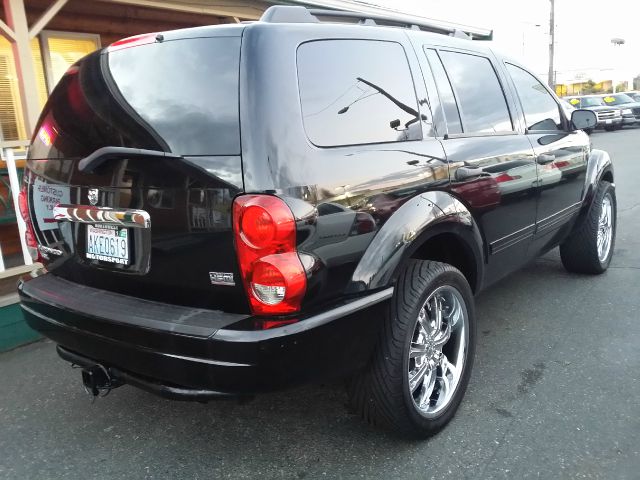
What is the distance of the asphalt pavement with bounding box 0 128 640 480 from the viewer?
2.51 meters

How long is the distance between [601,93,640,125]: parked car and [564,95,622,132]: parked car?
388mm

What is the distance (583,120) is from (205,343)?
3618 mm

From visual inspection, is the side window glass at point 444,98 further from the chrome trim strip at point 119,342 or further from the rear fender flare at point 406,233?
the chrome trim strip at point 119,342

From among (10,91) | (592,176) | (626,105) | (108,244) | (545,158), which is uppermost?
(10,91)

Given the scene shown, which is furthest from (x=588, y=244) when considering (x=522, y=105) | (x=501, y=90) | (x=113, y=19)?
(x=113, y=19)

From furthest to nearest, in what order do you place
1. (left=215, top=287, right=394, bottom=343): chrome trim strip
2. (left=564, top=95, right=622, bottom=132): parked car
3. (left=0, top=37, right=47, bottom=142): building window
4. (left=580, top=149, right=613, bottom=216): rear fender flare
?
(left=564, top=95, right=622, bottom=132): parked car → (left=0, top=37, right=47, bottom=142): building window → (left=580, top=149, right=613, bottom=216): rear fender flare → (left=215, top=287, right=394, bottom=343): chrome trim strip

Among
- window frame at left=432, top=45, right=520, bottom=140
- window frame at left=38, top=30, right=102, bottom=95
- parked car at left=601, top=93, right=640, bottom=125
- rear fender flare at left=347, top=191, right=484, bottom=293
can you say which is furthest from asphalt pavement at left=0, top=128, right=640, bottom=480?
parked car at left=601, top=93, right=640, bottom=125

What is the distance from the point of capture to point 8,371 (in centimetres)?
371

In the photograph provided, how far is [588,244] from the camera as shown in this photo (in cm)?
468

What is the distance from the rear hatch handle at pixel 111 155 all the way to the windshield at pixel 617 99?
1178 inches

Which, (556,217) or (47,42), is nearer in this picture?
(556,217)

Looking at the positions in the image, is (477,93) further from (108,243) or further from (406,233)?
(108,243)

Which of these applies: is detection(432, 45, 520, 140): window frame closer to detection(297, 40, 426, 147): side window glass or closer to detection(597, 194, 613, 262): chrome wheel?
detection(297, 40, 426, 147): side window glass

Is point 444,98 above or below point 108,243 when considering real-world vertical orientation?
above
